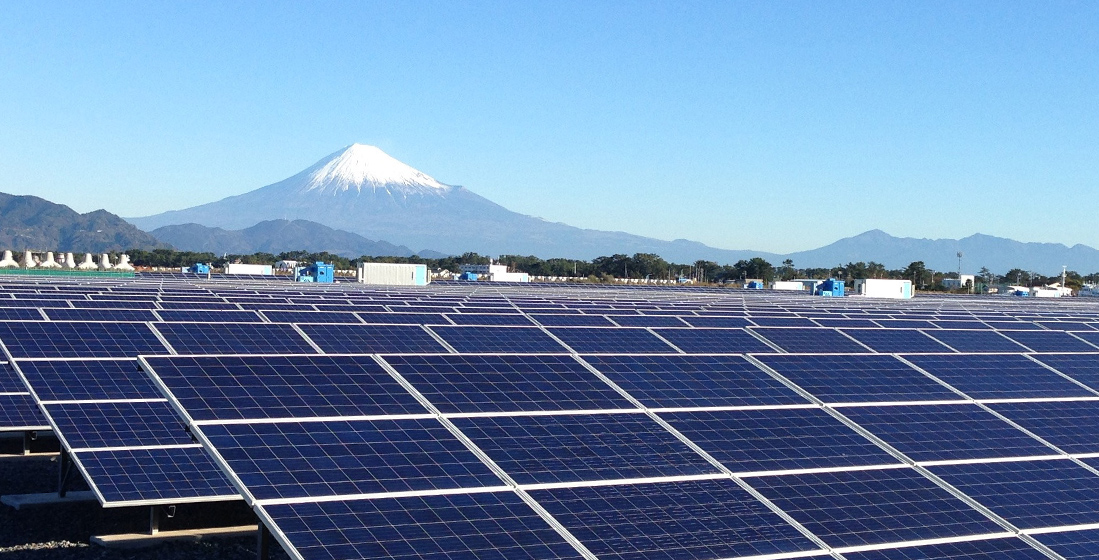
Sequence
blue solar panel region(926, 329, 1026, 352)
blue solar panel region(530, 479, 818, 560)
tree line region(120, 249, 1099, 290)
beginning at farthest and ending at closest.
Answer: tree line region(120, 249, 1099, 290)
blue solar panel region(926, 329, 1026, 352)
blue solar panel region(530, 479, 818, 560)

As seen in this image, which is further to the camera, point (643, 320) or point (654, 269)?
point (654, 269)

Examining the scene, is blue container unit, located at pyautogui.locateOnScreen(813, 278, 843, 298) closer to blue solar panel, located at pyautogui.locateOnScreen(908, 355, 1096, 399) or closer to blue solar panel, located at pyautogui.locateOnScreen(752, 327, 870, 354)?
blue solar panel, located at pyautogui.locateOnScreen(752, 327, 870, 354)

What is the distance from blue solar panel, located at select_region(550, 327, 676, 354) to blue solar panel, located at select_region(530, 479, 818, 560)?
26.6 ft

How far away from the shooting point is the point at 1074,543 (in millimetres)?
11359

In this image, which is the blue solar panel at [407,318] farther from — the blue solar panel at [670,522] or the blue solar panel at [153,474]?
the blue solar panel at [670,522]

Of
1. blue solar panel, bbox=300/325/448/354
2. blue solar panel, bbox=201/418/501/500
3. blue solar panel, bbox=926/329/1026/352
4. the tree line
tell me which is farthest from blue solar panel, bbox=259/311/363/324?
the tree line

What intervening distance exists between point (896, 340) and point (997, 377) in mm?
4967

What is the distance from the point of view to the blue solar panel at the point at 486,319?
87.3 ft

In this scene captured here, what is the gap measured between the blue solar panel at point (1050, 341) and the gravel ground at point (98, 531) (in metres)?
17.5

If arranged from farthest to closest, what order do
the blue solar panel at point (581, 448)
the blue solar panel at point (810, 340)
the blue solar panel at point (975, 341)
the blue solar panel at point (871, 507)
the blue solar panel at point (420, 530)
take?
1. the blue solar panel at point (975, 341)
2. the blue solar panel at point (810, 340)
3. the blue solar panel at point (581, 448)
4. the blue solar panel at point (871, 507)
5. the blue solar panel at point (420, 530)

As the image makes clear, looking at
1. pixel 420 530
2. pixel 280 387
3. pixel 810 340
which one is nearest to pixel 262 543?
pixel 280 387

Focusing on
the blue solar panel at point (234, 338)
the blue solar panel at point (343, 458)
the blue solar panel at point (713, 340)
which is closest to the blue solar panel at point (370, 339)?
the blue solar panel at point (234, 338)

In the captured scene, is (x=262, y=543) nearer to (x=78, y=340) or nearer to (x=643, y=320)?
(x=78, y=340)

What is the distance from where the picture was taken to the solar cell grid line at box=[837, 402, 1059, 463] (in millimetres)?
13656
